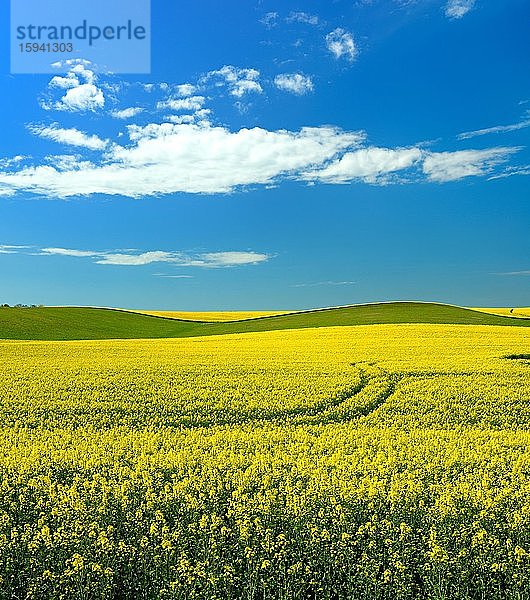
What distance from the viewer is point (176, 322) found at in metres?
74.9

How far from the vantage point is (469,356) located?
23.9 metres

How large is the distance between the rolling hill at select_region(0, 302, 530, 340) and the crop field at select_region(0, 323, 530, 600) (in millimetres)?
42876

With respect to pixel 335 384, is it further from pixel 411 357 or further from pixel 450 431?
pixel 411 357

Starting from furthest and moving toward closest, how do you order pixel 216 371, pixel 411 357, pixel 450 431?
1. pixel 411 357
2. pixel 216 371
3. pixel 450 431

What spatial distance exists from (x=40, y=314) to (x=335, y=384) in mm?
55275

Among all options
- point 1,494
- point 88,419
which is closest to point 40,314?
point 88,419

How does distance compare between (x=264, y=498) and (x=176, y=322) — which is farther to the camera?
(x=176, y=322)

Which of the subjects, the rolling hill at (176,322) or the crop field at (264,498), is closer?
the crop field at (264,498)

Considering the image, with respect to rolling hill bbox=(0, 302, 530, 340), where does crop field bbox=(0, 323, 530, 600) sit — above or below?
below

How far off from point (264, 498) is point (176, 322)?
6785 centimetres

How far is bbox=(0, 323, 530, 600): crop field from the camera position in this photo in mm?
7223

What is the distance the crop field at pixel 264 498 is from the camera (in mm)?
7223

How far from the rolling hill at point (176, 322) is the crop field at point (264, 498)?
42876 millimetres

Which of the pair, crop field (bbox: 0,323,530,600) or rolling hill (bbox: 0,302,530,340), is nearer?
crop field (bbox: 0,323,530,600)
